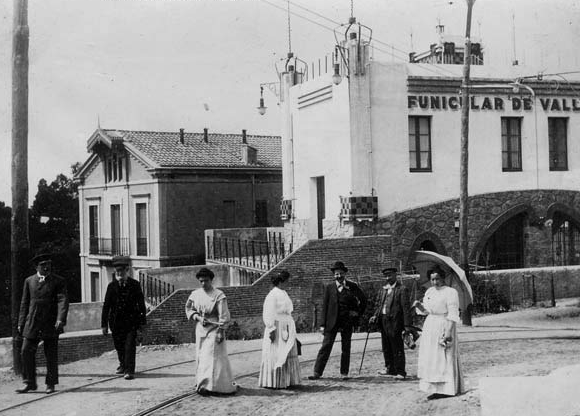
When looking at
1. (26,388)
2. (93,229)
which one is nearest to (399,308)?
(26,388)

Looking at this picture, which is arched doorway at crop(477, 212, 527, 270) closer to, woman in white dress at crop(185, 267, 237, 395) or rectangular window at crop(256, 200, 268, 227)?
rectangular window at crop(256, 200, 268, 227)

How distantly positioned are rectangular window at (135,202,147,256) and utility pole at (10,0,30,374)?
20567 millimetres

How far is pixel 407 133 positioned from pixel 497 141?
3182 mm

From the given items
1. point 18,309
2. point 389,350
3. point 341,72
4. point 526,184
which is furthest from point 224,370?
point 526,184

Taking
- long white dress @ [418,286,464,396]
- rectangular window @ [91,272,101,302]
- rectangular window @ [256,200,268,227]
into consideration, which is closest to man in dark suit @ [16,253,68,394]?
long white dress @ [418,286,464,396]

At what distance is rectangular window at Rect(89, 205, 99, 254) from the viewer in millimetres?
36469

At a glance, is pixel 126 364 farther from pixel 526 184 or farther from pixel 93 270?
pixel 93 270

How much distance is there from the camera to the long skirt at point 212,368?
1005 centimetres

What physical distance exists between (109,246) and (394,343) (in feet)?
85.6

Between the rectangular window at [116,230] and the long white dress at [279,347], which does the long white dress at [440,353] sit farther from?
the rectangular window at [116,230]

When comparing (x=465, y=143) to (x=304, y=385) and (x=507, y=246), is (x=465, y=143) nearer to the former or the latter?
(x=507, y=246)

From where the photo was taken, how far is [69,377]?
39.7 feet

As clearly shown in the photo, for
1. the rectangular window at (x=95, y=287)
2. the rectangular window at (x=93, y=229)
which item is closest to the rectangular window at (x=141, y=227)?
the rectangular window at (x=93, y=229)

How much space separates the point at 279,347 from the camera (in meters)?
10.4
